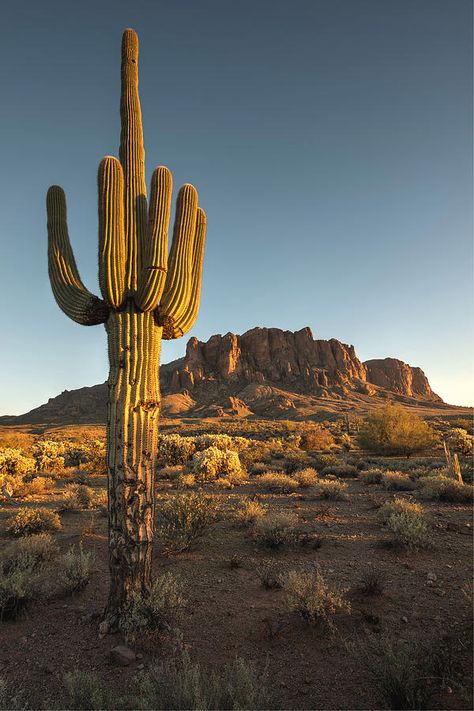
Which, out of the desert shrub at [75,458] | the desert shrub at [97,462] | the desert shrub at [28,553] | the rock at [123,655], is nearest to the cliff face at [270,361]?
the desert shrub at [75,458]

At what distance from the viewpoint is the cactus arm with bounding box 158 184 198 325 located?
17.1ft

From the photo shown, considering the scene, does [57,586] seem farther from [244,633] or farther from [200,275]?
[200,275]

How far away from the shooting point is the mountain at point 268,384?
6662 cm

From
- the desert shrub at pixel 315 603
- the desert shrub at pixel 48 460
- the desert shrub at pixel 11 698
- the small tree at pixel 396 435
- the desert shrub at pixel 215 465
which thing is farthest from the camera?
the small tree at pixel 396 435

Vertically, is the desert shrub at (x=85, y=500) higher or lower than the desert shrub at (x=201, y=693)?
lower

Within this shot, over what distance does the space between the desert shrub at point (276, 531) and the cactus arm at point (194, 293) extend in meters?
3.95

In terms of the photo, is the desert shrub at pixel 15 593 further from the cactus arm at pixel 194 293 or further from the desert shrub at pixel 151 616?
the cactus arm at pixel 194 293

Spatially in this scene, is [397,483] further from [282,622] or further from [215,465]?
[282,622]

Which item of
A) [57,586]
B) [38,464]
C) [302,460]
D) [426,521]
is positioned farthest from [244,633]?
[38,464]

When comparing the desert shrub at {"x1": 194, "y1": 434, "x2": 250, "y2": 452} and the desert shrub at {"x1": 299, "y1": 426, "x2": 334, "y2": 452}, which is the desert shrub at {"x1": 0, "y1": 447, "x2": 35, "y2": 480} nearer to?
the desert shrub at {"x1": 194, "y1": 434, "x2": 250, "y2": 452}

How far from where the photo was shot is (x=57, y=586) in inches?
204

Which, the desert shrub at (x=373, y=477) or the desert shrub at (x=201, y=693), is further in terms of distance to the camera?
the desert shrub at (x=373, y=477)

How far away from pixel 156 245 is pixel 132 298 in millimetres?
834

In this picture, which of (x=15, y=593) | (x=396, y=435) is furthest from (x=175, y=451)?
(x=15, y=593)
